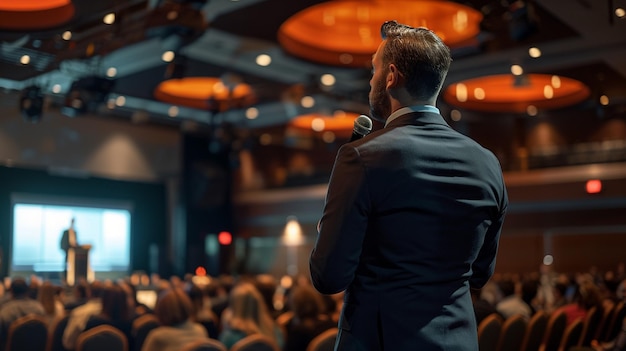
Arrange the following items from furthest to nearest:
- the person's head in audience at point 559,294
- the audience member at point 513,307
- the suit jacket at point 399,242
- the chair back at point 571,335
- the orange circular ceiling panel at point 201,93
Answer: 1. the orange circular ceiling panel at point 201,93
2. the person's head in audience at point 559,294
3. the audience member at point 513,307
4. the chair back at point 571,335
5. the suit jacket at point 399,242

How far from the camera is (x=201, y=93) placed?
15.0m

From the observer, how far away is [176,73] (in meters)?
9.44

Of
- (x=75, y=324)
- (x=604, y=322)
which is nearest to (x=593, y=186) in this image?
(x=604, y=322)

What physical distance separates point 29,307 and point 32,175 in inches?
383

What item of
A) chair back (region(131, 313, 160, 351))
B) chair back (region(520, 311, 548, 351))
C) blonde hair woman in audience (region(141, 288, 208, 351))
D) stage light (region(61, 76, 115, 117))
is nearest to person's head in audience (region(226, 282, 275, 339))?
blonde hair woman in audience (region(141, 288, 208, 351))

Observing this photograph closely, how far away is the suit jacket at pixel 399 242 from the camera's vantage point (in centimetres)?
128

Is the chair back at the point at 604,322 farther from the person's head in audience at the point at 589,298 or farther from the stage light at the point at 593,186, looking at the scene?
the stage light at the point at 593,186

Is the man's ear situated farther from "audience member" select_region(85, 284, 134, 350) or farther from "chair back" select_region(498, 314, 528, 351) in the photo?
"audience member" select_region(85, 284, 134, 350)

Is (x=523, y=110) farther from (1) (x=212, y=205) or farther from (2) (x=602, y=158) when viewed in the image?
(1) (x=212, y=205)

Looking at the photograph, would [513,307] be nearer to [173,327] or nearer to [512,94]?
[173,327]

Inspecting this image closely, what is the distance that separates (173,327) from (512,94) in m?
12.2

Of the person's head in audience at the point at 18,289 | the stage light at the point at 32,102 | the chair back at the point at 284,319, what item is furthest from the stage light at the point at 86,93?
the chair back at the point at 284,319

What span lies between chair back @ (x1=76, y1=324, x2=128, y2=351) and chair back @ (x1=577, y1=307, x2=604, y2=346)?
3233 mm

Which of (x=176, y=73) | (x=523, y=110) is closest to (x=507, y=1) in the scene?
(x=176, y=73)
